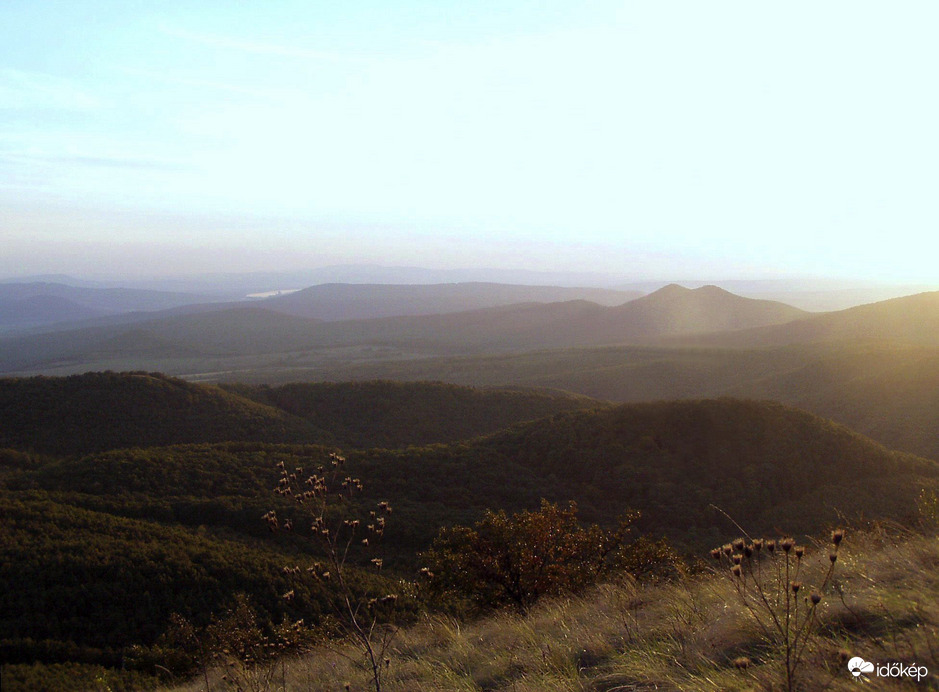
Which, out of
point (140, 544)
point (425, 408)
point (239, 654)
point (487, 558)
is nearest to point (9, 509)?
point (140, 544)

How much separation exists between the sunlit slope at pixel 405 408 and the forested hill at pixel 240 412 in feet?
0.20

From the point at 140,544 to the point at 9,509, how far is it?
430 cm

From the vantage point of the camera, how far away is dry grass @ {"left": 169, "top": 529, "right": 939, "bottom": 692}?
3422 millimetres

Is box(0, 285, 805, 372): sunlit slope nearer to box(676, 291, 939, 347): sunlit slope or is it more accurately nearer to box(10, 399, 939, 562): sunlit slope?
box(676, 291, 939, 347): sunlit slope

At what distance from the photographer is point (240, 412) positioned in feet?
107

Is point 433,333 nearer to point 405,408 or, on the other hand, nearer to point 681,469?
point 405,408

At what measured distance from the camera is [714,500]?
1838 centimetres

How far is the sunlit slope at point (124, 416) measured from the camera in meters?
28.1

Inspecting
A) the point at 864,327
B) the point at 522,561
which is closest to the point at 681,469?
the point at 522,561

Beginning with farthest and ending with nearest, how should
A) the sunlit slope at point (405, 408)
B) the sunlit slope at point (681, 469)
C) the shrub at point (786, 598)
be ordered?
the sunlit slope at point (405, 408), the sunlit slope at point (681, 469), the shrub at point (786, 598)

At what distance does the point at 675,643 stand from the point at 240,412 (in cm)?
3165

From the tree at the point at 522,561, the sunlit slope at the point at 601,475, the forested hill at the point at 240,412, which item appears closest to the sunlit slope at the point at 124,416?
the forested hill at the point at 240,412

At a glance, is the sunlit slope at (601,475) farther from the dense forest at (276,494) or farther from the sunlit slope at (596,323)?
the sunlit slope at (596,323)

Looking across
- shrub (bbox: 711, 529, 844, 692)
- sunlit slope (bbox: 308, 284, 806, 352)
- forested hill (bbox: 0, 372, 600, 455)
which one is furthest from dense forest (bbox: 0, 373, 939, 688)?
sunlit slope (bbox: 308, 284, 806, 352)
